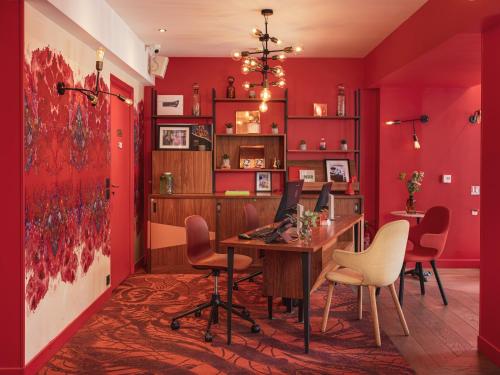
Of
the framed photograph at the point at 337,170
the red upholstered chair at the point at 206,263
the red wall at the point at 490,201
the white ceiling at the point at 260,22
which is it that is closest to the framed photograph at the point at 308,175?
the framed photograph at the point at 337,170

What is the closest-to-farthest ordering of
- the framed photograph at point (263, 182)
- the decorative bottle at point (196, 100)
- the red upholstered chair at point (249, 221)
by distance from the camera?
1. the red upholstered chair at point (249, 221)
2. the decorative bottle at point (196, 100)
3. the framed photograph at point (263, 182)

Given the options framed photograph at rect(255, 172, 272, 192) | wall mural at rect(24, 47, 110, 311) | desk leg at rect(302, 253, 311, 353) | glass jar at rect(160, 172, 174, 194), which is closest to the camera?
wall mural at rect(24, 47, 110, 311)

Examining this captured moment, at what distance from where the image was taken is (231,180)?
7281 millimetres

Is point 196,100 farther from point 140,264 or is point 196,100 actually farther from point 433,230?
point 433,230

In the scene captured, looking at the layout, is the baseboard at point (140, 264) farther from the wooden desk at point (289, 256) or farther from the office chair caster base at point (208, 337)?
the wooden desk at point (289, 256)

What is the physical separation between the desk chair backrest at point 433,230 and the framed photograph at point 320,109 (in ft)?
7.37

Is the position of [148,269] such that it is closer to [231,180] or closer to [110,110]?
[231,180]

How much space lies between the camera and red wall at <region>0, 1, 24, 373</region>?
10.6 ft

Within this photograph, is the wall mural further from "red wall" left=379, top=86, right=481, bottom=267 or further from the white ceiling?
"red wall" left=379, top=86, right=481, bottom=267

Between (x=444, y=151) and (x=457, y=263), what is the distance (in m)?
1.58

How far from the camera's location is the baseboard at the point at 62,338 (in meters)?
3.46

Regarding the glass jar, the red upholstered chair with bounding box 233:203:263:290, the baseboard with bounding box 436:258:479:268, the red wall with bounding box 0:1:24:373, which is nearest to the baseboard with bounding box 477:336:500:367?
the red upholstered chair with bounding box 233:203:263:290

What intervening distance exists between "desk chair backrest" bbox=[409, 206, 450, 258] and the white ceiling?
2.20 m

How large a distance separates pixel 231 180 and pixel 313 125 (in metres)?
1.46
